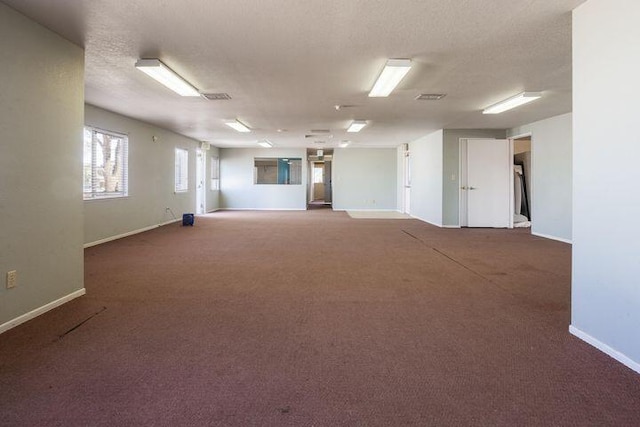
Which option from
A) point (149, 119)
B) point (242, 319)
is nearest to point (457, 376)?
point (242, 319)

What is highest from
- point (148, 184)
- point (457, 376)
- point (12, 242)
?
point (148, 184)

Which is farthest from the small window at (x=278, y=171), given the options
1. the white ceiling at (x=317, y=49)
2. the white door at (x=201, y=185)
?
the white ceiling at (x=317, y=49)

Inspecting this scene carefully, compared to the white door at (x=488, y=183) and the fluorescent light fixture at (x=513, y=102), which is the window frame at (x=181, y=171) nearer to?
the white door at (x=488, y=183)

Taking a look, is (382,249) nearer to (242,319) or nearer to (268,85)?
(268,85)

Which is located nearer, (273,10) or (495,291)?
(273,10)

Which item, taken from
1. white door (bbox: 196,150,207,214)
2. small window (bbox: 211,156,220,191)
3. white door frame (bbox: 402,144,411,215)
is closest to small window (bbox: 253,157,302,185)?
small window (bbox: 211,156,220,191)

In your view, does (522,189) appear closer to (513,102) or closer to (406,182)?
(406,182)

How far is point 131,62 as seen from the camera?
390 centimetres

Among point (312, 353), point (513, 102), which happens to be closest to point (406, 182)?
point (513, 102)

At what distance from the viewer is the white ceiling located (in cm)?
271

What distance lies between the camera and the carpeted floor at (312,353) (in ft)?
5.44

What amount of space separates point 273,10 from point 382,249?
3.89 meters

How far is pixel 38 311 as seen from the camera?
112 inches

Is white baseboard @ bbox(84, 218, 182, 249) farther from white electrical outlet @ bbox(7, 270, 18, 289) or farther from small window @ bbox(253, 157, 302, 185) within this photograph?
small window @ bbox(253, 157, 302, 185)
